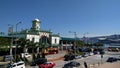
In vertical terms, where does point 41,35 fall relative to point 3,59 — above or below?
above

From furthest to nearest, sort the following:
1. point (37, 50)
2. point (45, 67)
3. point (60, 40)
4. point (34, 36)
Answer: point (60, 40)
point (34, 36)
point (37, 50)
point (45, 67)

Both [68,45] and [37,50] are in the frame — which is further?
[68,45]

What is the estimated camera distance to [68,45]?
113 metres

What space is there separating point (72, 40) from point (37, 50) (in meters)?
39.0

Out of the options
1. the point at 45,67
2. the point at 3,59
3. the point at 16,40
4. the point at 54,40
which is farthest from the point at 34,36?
the point at 45,67

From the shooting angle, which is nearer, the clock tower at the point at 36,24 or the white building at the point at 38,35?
the white building at the point at 38,35

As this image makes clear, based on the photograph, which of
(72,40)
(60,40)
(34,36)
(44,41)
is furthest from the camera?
(72,40)

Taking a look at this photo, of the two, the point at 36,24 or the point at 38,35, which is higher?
the point at 36,24

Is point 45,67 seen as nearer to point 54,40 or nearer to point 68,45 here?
point 54,40

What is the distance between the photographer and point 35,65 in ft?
168

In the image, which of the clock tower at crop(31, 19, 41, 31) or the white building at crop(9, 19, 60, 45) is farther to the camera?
the clock tower at crop(31, 19, 41, 31)

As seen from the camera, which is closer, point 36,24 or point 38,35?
point 38,35

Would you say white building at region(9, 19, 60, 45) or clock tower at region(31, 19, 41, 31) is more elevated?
clock tower at region(31, 19, 41, 31)

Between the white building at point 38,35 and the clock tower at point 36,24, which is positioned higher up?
the clock tower at point 36,24
